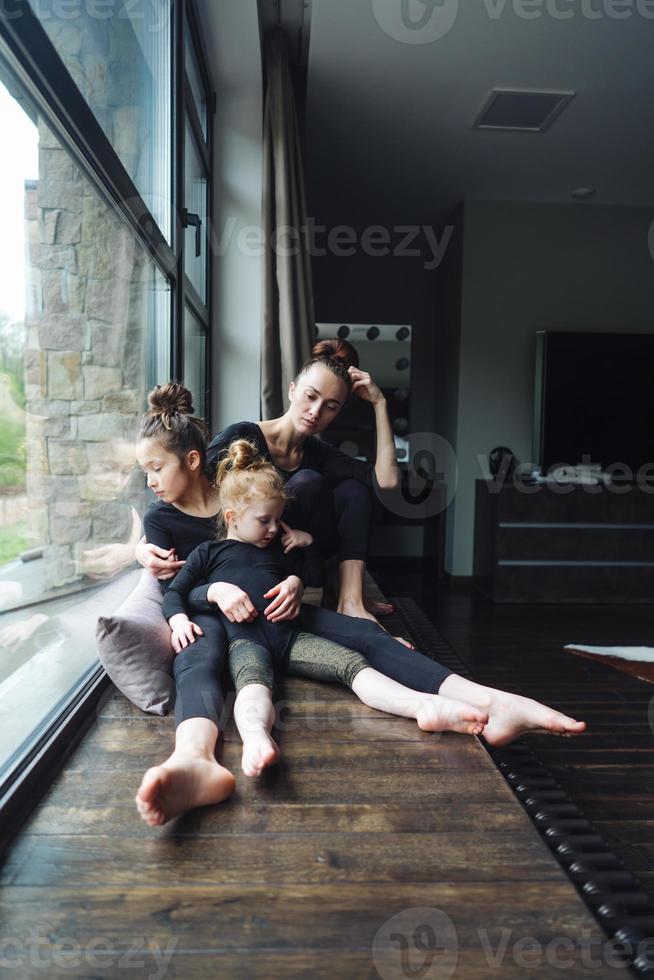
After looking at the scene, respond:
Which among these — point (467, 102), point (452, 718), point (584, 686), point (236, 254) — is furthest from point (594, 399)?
point (452, 718)

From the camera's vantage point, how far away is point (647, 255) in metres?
4.80

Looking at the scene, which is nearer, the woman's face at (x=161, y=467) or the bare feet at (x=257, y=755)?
the bare feet at (x=257, y=755)

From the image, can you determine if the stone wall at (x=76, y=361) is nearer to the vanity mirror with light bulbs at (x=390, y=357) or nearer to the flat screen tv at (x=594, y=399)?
A: the flat screen tv at (x=594, y=399)

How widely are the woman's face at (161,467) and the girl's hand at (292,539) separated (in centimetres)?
32

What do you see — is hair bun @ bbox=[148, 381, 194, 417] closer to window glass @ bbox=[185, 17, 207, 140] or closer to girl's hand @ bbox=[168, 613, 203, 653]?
girl's hand @ bbox=[168, 613, 203, 653]

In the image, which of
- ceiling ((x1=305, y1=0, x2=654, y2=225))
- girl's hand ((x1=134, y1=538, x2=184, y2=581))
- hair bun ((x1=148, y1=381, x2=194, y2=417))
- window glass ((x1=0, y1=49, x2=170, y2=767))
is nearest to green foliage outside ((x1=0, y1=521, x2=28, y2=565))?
window glass ((x1=0, y1=49, x2=170, y2=767))

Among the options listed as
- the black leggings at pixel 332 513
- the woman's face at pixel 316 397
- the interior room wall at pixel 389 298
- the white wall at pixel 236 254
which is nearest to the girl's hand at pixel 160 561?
the black leggings at pixel 332 513

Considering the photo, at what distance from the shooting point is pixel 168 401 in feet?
5.94

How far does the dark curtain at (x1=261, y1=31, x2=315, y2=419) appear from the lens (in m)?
2.79

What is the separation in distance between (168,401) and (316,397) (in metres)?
→ 0.47

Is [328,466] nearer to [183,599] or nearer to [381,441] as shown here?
[381,441]

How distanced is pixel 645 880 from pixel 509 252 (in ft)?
13.6

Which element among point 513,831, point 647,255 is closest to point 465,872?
point 513,831

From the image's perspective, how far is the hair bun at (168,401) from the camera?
1.79 meters
